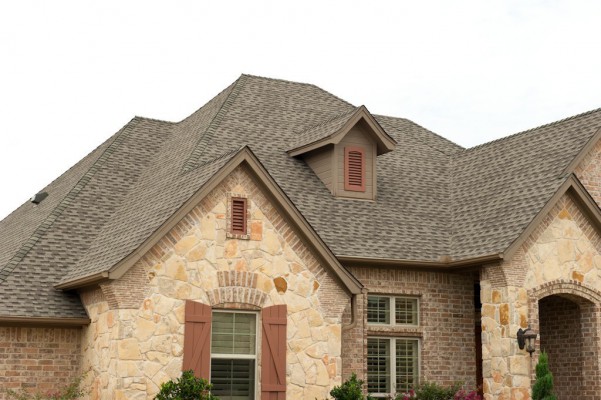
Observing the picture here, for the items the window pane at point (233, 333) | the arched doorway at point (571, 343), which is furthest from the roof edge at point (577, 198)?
the window pane at point (233, 333)

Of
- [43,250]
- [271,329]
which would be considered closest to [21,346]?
[43,250]

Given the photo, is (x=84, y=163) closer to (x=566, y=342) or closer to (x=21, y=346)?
(x=21, y=346)

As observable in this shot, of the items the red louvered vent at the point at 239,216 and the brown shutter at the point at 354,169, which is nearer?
the red louvered vent at the point at 239,216

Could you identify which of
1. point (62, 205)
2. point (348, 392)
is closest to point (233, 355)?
point (348, 392)

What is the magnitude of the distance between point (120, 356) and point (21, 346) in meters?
2.54

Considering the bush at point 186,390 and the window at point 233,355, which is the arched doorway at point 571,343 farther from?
the bush at point 186,390

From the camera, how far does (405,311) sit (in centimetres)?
2042

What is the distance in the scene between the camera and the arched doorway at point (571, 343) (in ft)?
65.0

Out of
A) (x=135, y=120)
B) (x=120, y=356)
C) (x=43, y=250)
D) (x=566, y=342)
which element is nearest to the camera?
(x=120, y=356)

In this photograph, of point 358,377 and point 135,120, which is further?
point 135,120

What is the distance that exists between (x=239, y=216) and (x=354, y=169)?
5.43 m

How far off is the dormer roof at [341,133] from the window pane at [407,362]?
186 inches

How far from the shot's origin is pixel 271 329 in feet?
56.3

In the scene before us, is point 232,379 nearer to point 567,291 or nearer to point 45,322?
point 45,322
